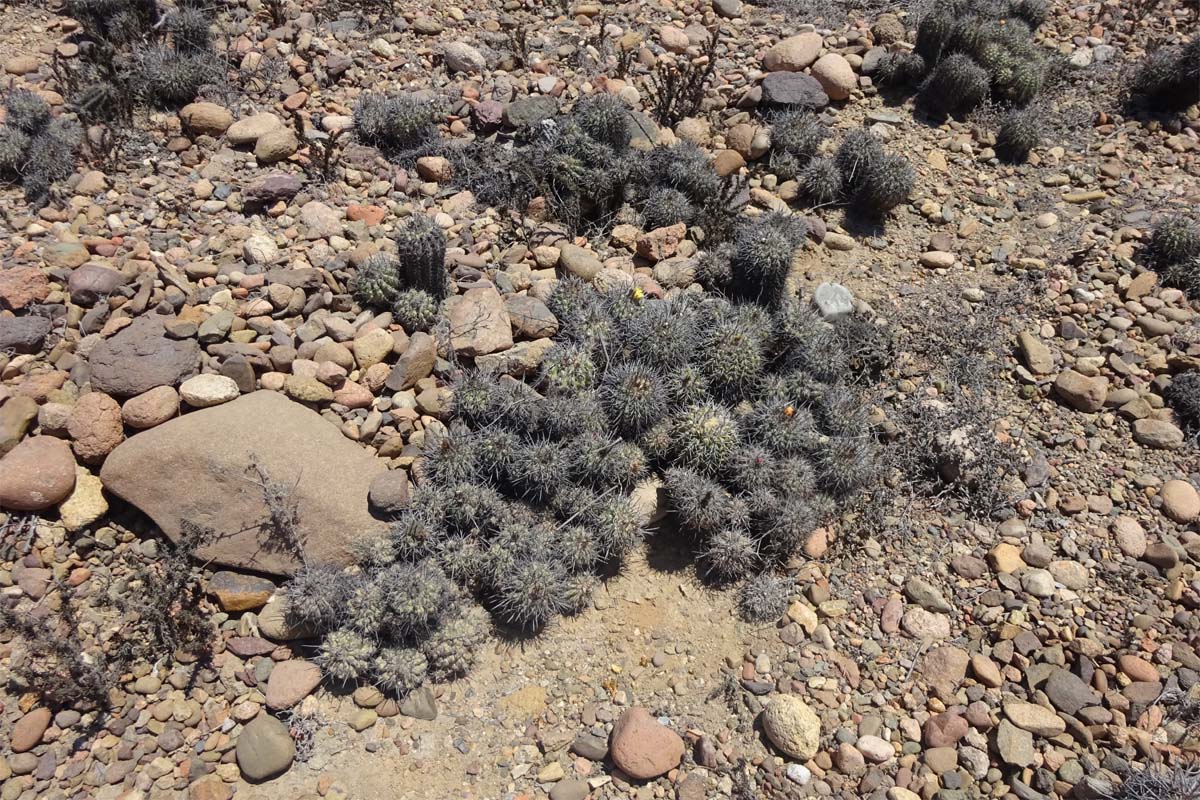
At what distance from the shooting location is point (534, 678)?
4.50m

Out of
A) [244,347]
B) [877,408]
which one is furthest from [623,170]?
[244,347]

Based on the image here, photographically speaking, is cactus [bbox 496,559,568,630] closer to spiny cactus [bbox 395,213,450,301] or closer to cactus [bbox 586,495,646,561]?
cactus [bbox 586,495,646,561]

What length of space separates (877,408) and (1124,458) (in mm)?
1624

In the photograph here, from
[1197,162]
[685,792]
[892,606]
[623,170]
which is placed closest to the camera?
[685,792]

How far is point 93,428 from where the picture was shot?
4688 millimetres

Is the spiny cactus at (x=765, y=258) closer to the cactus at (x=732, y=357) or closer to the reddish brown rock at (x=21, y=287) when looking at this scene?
the cactus at (x=732, y=357)

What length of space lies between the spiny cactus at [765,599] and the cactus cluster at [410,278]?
9.54 feet

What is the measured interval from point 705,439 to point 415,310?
228 cm

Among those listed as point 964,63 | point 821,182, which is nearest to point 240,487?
point 821,182

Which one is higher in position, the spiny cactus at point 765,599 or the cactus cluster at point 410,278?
the cactus cluster at point 410,278

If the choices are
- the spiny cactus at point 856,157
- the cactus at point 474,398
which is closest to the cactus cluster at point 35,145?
the cactus at point 474,398

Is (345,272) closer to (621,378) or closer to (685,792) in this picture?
(621,378)

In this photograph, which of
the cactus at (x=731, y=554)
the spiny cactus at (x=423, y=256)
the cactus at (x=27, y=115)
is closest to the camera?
the cactus at (x=731, y=554)

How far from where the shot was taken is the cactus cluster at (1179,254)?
5.95 metres
